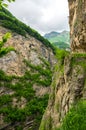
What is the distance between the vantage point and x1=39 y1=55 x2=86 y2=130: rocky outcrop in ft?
48.2

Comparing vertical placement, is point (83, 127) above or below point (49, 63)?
below

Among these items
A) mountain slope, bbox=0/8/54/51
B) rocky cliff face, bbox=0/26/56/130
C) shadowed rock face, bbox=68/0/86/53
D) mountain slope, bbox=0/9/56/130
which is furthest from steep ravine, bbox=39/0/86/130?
mountain slope, bbox=0/8/54/51

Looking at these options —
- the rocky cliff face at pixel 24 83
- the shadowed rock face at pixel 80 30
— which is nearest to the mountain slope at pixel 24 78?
the rocky cliff face at pixel 24 83

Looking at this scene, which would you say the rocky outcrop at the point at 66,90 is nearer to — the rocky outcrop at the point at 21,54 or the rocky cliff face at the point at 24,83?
the rocky cliff face at the point at 24,83

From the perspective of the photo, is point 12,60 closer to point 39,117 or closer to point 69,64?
point 39,117

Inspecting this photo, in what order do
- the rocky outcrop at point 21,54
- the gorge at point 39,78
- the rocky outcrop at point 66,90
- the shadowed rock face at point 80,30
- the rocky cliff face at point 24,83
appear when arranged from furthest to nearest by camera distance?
the rocky outcrop at point 21,54, the rocky cliff face at point 24,83, the shadowed rock face at point 80,30, the gorge at point 39,78, the rocky outcrop at point 66,90

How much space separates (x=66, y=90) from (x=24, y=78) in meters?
26.3

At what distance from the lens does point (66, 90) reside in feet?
52.0

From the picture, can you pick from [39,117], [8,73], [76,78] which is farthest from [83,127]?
[8,73]

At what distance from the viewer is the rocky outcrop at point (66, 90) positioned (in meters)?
14.7

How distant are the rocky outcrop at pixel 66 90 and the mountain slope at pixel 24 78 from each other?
18945mm

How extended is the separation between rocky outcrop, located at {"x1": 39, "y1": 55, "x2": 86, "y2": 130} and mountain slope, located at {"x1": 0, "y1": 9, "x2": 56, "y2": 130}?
746 inches

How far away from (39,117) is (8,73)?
292 inches

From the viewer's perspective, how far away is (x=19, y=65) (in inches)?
1714
